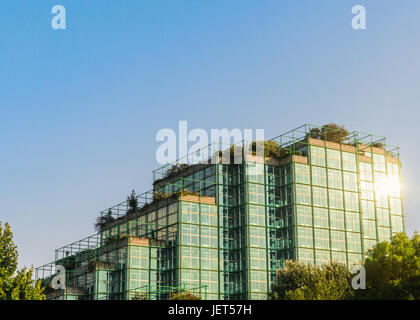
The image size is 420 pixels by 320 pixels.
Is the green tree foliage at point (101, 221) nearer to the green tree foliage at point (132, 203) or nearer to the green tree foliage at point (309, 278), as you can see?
the green tree foliage at point (132, 203)

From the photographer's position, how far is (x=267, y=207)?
292 ft

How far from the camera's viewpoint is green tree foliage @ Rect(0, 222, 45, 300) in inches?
2034

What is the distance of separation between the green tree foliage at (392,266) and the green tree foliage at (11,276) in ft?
93.8

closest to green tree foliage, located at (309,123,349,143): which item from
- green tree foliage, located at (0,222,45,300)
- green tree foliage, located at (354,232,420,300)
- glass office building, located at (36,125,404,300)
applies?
glass office building, located at (36,125,404,300)

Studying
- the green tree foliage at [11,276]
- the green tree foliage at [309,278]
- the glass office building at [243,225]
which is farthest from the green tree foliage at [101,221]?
the green tree foliage at [11,276]

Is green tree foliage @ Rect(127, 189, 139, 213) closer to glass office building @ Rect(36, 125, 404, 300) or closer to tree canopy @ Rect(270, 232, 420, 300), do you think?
glass office building @ Rect(36, 125, 404, 300)

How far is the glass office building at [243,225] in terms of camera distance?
8262 centimetres

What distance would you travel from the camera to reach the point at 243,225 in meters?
87.1

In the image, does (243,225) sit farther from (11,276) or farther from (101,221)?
(11,276)

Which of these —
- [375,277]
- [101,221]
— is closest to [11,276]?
[375,277]

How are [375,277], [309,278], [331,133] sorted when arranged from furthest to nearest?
[331,133] < [309,278] < [375,277]

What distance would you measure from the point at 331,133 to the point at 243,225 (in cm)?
2013
